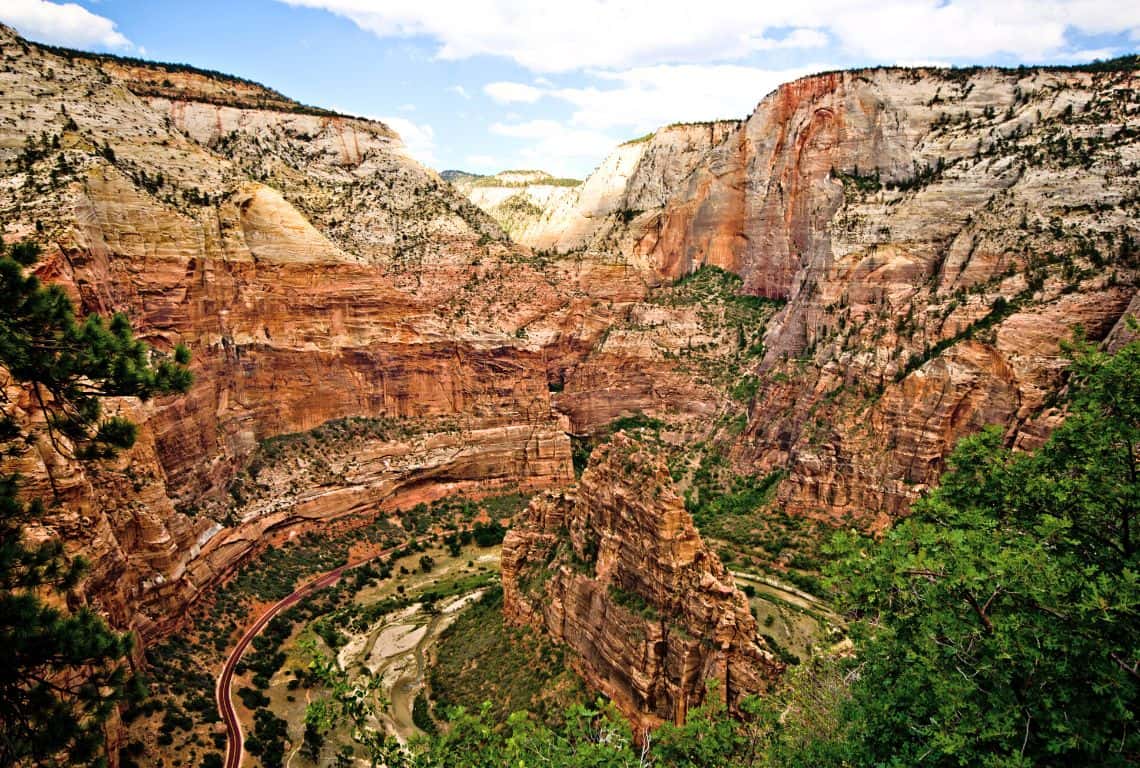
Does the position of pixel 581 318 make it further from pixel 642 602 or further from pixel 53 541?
pixel 53 541

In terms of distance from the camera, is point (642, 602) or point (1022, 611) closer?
point (1022, 611)

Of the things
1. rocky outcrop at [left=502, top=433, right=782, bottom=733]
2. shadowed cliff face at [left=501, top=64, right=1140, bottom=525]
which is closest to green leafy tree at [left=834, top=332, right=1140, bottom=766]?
rocky outcrop at [left=502, top=433, right=782, bottom=733]

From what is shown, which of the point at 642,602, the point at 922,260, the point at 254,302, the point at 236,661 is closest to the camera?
the point at 642,602

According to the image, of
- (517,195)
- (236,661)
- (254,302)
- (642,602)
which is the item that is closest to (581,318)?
(254,302)

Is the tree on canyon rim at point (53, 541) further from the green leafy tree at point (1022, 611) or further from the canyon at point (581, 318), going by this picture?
the green leafy tree at point (1022, 611)

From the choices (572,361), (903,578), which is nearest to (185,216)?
(572,361)

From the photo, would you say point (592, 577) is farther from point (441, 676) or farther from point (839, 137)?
point (839, 137)
